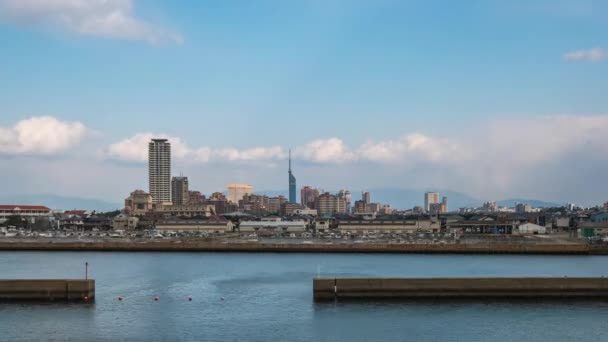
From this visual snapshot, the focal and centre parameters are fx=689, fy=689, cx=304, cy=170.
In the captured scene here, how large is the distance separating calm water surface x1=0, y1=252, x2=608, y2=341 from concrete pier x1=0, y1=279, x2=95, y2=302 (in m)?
0.66

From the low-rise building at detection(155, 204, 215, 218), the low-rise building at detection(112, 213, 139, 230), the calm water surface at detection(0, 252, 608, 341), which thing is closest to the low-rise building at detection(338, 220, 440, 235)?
the low-rise building at detection(112, 213, 139, 230)

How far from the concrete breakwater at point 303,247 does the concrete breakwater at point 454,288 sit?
64.8ft

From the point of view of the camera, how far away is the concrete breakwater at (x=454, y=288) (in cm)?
2055

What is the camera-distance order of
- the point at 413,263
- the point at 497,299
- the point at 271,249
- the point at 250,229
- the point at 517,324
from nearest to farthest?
the point at 517,324, the point at 497,299, the point at 413,263, the point at 271,249, the point at 250,229

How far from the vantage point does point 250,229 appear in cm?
6675

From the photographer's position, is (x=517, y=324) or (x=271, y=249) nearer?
(x=517, y=324)

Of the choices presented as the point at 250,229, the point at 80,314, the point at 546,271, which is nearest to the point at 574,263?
the point at 546,271

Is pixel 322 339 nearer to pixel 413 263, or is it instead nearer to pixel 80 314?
pixel 80 314

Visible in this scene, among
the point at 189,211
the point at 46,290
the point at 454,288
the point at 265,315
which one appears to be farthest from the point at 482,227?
the point at 46,290

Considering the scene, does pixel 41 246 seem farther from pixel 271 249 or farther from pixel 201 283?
pixel 201 283

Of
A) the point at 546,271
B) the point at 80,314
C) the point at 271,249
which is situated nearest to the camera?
the point at 80,314

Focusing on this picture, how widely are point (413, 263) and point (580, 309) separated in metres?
14.6

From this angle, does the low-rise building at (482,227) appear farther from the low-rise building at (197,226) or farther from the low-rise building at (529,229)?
the low-rise building at (197,226)

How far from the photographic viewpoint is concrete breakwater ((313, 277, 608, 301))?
20.5m
